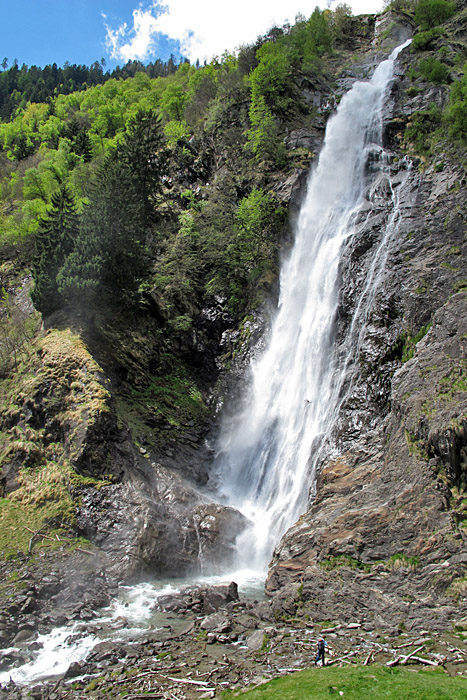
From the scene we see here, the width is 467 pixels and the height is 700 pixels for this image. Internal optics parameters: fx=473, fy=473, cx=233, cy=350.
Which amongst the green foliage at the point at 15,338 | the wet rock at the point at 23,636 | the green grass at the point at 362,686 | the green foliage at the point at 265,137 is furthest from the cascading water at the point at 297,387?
the green foliage at the point at 15,338

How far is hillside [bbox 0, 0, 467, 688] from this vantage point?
14.9 metres

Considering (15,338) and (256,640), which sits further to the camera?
(15,338)

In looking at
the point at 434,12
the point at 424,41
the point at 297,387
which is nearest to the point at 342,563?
the point at 297,387

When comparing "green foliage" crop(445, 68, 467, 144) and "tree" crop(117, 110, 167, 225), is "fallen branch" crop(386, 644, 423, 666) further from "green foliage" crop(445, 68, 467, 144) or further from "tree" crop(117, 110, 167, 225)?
"tree" crop(117, 110, 167, 225)

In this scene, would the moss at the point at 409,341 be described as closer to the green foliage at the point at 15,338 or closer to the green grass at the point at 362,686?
the green grass at the point at 362,686

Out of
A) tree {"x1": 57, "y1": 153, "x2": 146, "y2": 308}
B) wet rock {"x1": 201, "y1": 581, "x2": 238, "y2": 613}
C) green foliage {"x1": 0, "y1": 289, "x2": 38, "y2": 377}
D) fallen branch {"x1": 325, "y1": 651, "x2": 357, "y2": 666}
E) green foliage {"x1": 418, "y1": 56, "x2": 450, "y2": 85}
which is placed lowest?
fallen branch {"x1": 325, "y1": 651, "x2": 357, "y2": 666}

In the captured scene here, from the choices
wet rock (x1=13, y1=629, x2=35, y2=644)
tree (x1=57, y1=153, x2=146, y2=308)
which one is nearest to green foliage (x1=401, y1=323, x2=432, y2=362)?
wet rock (x1=13, y1=629, x2=35, y2=644)

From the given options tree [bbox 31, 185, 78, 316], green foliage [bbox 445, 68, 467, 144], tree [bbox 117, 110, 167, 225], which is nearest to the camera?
green foliage [bbox 445, 68, 467, 144]

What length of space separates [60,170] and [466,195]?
4519 centimetres

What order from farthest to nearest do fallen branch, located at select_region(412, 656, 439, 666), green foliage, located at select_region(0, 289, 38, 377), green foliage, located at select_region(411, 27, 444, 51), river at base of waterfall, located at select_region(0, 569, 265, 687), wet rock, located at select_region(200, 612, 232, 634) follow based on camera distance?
green foliage, located at select_region(411, 27, 444, 51)
green foliage, located at select_region(0, 289, 38, 377)
wet rock, located at select_region(200, 612, 232, 634)
river at base of waterfall, located at select_region(0, 569, 265, 687)
fallen branch, located at select_region(412, 656, 439, 666)

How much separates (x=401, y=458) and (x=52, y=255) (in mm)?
23738

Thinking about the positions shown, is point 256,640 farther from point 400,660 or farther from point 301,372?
point 301,372

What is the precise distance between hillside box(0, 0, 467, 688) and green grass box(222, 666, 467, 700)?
285cm

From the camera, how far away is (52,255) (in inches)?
1166
